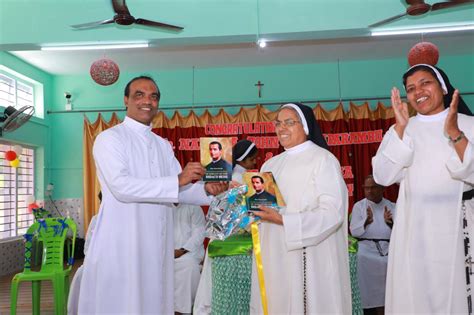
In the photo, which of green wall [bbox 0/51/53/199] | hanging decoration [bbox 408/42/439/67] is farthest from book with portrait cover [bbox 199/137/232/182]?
green wall [bbox 0/51/53/199]

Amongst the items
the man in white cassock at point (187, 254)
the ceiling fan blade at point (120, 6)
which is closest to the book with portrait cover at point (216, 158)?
the man in white cassock at point (187, 254)

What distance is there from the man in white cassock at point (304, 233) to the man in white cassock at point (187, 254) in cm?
259

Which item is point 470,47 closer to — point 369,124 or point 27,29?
point 369,124

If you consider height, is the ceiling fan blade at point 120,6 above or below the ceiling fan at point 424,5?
above

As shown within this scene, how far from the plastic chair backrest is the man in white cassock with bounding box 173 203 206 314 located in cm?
132

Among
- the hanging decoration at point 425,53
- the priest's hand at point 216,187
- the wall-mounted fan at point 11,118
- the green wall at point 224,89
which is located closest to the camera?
the priest's hand at point 216,187

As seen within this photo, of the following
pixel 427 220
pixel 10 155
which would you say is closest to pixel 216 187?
pixel 427 220

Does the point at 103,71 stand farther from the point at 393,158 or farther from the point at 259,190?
the point at 393,158

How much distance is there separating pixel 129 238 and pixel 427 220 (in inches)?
71.2

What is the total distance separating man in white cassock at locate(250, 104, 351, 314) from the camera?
2580mm

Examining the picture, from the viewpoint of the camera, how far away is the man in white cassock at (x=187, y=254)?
522 centimetres

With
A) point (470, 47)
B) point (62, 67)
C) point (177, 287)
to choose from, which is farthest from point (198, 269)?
point (470, 47)

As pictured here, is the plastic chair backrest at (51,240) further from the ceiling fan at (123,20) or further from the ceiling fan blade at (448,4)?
the ceiling fan blade at (448,4)

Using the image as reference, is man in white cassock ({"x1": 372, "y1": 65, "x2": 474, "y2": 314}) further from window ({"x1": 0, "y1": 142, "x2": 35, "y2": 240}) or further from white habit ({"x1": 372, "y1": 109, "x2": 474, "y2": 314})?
window ({"x1": 0, "y1": 142, "x2": 35, "y2": 240})
